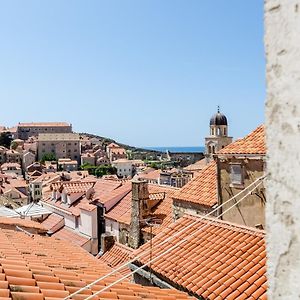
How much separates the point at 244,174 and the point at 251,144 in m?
1.07

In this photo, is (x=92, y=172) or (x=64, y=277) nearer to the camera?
(x=64, y=277)

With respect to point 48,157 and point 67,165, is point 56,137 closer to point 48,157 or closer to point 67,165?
point 48,157

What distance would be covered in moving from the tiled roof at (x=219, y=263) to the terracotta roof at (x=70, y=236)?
16993 mm

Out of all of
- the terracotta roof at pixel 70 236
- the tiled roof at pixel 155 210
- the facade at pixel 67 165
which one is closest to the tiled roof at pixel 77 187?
the terracotta roof at pixel 70 236

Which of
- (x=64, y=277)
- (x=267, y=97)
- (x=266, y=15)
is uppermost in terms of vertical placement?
(x=266, y=15)

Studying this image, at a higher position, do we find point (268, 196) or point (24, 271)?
point (268, 196)

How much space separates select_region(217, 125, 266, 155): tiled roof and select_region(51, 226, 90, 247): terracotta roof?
13333 millimetres

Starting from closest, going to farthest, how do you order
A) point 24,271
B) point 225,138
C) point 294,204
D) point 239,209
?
point 294,204 < point 24,271 < point 239,209 < point 225,138

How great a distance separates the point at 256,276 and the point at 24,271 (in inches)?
142

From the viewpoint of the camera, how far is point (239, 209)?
1409cm

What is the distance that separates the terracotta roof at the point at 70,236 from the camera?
991 inches

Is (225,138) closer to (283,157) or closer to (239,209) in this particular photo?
(239,209)

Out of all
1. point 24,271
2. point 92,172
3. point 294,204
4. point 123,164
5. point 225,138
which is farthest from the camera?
point 123,164

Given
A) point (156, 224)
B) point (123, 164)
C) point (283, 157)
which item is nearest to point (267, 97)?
point (283, 157)
